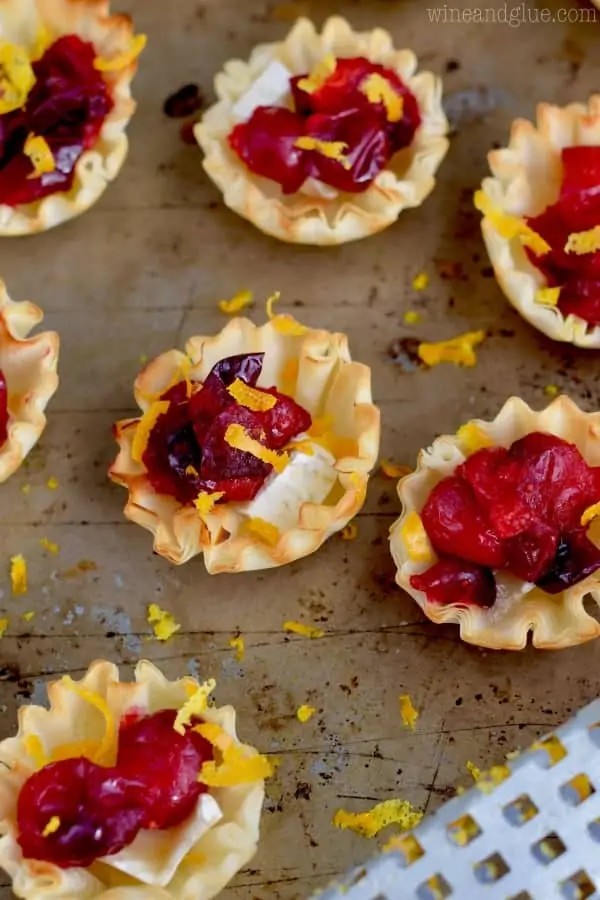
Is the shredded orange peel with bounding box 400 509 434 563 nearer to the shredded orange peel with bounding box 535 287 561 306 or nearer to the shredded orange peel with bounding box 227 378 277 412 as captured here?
the shredded orange peel with bounding box 227 378 277 412

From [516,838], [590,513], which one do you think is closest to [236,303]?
[590,513]

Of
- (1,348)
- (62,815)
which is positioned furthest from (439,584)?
(1,348)

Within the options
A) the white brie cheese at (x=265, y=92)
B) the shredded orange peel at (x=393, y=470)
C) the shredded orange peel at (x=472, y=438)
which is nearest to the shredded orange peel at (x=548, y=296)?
the shredded orange peel at (x=472, y=438)

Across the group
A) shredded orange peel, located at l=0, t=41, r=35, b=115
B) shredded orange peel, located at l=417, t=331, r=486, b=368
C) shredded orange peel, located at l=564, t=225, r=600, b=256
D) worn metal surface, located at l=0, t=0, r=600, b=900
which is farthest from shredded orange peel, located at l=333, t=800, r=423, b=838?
shredded orange peel, located at l=0, t=41, r=35, b=115

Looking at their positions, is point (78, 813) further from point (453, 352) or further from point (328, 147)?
point (328, 147)

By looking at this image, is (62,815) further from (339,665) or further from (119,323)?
(119,323)

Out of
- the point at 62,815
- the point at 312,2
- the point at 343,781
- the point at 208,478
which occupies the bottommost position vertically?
the point at 343,781
